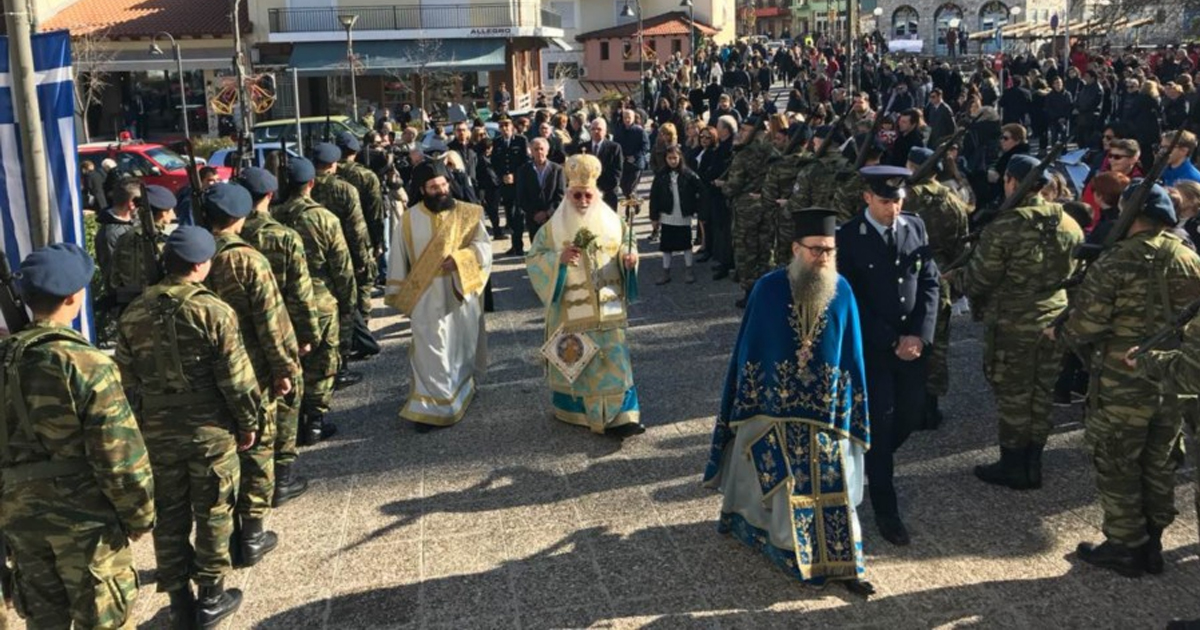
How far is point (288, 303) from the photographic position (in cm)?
665

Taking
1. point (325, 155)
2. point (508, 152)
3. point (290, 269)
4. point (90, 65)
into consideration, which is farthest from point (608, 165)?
point (90, 65)

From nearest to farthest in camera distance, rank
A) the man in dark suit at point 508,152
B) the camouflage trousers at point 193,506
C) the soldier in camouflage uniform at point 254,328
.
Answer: the camouflage trousers at point 193,506
the soldier in camouflage uniform at point 254,328
the man in dark suit at point 508,152

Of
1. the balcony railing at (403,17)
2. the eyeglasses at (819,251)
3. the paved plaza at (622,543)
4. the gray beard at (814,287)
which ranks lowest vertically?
the paved plaza at (622,543)

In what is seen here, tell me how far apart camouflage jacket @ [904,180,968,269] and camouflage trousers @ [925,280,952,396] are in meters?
0.35

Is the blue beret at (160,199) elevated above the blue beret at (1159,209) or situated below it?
above

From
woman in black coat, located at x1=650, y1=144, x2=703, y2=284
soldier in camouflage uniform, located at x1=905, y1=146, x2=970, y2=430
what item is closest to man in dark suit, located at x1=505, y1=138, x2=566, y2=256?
woman in black coat, located at x1=650, y1=144, x2=703, y2=284

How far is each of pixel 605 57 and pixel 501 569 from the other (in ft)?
181

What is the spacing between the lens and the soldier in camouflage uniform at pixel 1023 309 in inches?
247

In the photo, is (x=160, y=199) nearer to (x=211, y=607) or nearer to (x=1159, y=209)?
(x=211, y=607)

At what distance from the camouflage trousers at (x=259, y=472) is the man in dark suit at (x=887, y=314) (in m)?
3.08

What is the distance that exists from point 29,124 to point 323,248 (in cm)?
274

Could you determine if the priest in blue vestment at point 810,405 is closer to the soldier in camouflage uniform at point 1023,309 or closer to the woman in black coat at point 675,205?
the soldier in camouflage uniform at point 1023,309

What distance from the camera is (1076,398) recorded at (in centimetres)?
805

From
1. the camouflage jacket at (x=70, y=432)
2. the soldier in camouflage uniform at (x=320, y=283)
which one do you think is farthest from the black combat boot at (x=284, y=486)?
the camouflage jacket at (x=70, y=432)
